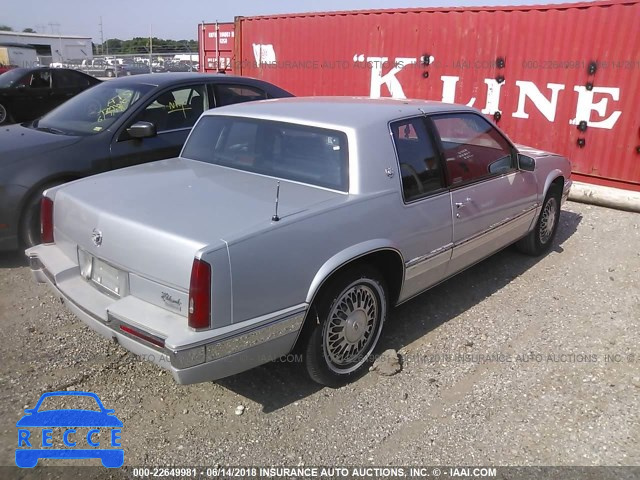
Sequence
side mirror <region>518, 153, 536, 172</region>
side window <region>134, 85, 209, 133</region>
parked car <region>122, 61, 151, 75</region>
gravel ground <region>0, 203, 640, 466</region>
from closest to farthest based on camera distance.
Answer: gravel ground <region>0, 203, 640, 466</region>, side mirror <region>518, 153, 536, 172</region>, side window <region>134, 85, 209, 133</region>, parked car <region>122, 61, 151, 75</region>

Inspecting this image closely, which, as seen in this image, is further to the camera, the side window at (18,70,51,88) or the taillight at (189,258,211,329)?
the side window at (18,70,51,88)

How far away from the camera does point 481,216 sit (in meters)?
4.02

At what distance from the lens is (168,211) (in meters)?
2.76

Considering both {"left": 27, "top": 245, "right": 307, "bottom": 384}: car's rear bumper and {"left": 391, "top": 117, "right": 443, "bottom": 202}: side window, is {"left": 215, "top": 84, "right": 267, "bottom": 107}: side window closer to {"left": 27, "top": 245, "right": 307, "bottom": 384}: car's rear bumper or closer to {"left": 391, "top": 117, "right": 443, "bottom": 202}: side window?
{"left": 391, "top": 117, "right": 443, "bottom": 202}: side window

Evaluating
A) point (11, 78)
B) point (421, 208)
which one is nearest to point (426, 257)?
point (421, 208)

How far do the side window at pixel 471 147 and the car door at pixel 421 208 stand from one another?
7.6 inches

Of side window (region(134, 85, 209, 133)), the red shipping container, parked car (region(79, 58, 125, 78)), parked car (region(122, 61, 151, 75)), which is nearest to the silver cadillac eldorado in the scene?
side window (region(134, 85, 209, 133))

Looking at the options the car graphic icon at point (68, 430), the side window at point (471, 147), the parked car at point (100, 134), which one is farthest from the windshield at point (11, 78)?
the side window at point (471, 147)

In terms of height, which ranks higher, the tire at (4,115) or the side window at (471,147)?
the side window at (471,147)

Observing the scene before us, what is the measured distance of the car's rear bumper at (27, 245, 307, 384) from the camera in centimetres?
240

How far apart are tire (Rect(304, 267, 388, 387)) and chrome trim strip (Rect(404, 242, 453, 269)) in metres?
A: 0.23

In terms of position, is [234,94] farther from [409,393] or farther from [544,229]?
[409,393]

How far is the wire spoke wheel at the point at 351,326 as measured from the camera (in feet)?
10.0

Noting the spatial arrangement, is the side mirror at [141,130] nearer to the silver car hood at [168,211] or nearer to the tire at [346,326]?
the silver car hood at [168,211]
